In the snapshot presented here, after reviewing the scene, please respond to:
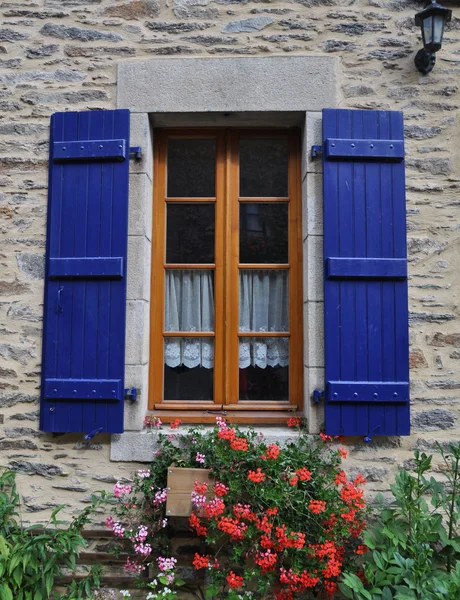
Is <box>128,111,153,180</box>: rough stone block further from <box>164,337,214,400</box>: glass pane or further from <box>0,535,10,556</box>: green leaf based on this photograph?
<box>0,535,10,556</box>: green leaf

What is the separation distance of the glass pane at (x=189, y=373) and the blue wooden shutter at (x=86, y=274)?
321 mm

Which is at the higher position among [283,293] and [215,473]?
[283,293]

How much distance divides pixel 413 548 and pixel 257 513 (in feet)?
2.34

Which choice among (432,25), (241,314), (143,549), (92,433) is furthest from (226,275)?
(432,25)

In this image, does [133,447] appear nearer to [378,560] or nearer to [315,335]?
[315,335]

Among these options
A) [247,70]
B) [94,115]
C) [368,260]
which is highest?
[247,70]

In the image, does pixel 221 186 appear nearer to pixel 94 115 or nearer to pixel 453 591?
pixel 94 115

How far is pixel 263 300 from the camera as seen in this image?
3.00 metres

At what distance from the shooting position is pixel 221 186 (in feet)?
9.93

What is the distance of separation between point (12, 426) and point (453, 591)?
227cm

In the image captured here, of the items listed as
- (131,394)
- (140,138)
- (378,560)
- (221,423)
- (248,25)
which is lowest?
(378,560)

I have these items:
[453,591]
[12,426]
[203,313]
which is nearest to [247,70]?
[203,313]

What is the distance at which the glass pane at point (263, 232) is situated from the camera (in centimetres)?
302

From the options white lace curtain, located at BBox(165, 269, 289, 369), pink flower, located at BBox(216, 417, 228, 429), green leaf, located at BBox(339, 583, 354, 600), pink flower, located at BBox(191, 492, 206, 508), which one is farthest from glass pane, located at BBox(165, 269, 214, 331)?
green leaf, located at BBox(339, 583, 354, 600)
